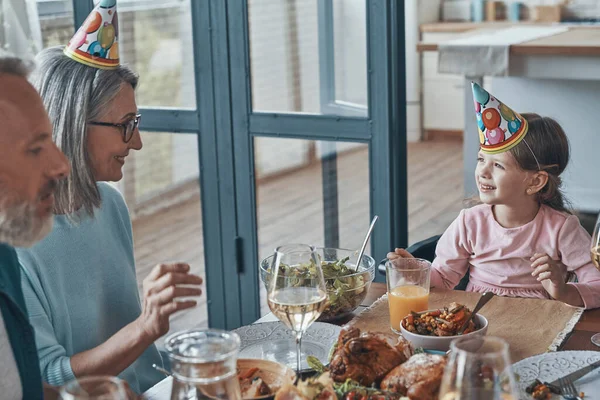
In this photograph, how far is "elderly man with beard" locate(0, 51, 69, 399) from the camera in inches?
50.2

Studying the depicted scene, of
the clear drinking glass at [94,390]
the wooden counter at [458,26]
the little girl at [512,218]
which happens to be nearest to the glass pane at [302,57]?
the little girl at [512,218]

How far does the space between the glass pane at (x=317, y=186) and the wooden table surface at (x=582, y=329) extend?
1.06m

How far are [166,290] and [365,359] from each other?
337 mm

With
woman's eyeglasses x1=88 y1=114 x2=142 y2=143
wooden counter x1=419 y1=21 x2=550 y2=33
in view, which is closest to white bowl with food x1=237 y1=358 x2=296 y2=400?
woman's eyeglasses x1=88 y1=114 x2=142 y2=143

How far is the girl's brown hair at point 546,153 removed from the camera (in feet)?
7.04

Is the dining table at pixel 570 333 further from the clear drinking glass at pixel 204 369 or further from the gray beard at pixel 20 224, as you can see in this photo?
the clear drinking glass at pixel 204 369

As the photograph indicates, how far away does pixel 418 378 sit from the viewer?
3.96 feet

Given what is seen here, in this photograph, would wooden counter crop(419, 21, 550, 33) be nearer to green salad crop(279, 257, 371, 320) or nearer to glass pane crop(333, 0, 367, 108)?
glass pane crop(333, 0, 367, 108)

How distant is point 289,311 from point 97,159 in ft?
2.22

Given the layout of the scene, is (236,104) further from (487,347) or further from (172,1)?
(487,347)

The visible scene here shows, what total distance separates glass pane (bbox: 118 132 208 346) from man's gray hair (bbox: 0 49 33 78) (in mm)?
1768

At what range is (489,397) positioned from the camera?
865mm

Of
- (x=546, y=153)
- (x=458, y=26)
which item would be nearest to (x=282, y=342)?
(x=546, y=153)

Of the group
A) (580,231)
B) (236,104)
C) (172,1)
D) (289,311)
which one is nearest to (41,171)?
(289,311)
